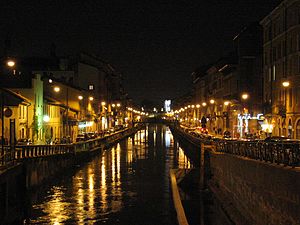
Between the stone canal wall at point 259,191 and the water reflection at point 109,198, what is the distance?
370cm

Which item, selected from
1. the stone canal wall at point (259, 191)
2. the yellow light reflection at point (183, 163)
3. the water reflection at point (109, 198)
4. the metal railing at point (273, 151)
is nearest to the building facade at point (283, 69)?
the yellow light reflection at point (183, 163)

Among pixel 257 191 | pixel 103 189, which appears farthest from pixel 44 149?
pixel 257 191

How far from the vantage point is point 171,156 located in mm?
77438

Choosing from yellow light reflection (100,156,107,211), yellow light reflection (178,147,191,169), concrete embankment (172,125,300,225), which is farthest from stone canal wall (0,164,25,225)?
yellow light reflection (178,147,191,169)

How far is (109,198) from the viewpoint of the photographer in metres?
38.8

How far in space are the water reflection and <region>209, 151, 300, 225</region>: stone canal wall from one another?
12.1 ft

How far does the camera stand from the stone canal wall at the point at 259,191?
19.5 m

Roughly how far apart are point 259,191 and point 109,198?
53.3ft

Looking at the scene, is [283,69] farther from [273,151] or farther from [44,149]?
[273,151]

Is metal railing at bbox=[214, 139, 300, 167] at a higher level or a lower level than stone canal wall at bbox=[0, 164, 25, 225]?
higher

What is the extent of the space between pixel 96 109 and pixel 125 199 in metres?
87.6

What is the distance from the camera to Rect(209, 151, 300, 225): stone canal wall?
19464 mm

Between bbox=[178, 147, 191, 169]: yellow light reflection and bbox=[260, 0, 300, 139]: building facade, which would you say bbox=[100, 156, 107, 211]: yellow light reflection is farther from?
bbox=[260, 0, 300, 139]: building facade

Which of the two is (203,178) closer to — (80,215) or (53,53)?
(80,215)
